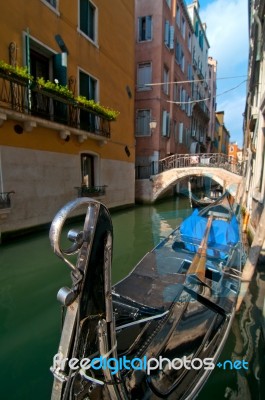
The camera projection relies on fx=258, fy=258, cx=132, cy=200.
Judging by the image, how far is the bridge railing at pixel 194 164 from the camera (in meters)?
12.4

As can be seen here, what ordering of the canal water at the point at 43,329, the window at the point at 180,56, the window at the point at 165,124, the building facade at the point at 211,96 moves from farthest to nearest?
the building facade at the point at 211,96 → the window at the point at 180,56 → the window at the point at 165,124 → the canal water at the point at 43,329

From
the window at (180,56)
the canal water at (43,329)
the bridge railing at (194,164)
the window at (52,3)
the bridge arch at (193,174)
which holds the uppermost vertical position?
the window at (180,56)

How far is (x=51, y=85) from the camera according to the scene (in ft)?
19.3

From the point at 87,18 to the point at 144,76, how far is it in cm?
623

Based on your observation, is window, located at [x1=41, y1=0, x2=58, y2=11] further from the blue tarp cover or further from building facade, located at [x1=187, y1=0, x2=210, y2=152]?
building facade, located at [x1=187, y1=0, x2=210, y2=152]

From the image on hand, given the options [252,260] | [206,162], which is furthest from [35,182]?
[206,162]

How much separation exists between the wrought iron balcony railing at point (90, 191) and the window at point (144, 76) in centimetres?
738

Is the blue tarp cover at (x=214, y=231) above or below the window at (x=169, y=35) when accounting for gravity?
below

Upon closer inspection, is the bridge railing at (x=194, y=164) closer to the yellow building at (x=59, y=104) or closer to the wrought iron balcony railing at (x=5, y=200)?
the yellow building at (x=59, y=104)

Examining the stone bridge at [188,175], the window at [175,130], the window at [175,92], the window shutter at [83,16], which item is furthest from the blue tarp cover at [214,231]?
the window at [175,92]

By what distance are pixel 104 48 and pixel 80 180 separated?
471 cm

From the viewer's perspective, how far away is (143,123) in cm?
1388

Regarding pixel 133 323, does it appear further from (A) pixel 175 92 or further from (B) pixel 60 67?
(A) pixel 175 92

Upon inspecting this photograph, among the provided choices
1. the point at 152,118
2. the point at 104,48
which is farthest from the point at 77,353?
the point at 152,118
